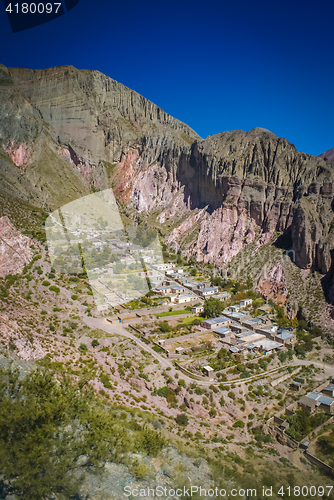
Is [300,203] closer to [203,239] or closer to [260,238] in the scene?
[260,238]

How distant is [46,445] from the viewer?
7723 millimetres

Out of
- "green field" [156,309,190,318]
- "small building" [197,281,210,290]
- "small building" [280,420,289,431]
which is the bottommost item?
"small building" [280,420,289,431]

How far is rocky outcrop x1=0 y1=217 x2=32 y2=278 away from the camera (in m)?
16.1

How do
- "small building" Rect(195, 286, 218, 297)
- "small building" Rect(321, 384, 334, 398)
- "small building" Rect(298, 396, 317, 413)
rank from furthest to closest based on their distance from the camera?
"small building" Rect(195, 286, 218, 297)
"small building" Rect(321, 384, 334, 398)
"small building" Rect(298, 396, 317, 413)

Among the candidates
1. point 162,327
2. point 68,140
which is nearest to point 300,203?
point 162,327

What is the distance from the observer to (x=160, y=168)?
65.5m

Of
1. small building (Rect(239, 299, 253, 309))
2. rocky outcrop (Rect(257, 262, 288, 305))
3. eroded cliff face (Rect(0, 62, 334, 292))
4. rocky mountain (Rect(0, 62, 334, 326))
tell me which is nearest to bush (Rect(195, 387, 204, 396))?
small building (Rect(239, 299, 253, 309))

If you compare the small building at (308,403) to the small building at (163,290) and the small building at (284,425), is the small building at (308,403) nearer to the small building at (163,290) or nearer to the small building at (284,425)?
the small building at (284,425)

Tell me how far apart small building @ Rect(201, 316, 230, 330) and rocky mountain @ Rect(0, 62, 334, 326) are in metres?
12.1

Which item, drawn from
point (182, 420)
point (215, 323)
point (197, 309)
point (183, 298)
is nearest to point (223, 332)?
point (215, 323)

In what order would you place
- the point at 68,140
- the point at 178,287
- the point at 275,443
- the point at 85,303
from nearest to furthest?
the point at 275,443 < the point at 85,303 < the point at 178,287 < the point at 68,140

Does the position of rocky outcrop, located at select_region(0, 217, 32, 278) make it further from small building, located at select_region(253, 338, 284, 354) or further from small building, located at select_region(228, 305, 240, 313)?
small building, located at select_region(228, 305, 240, 313)

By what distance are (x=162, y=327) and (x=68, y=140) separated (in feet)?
172

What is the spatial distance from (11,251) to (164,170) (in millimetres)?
51158
